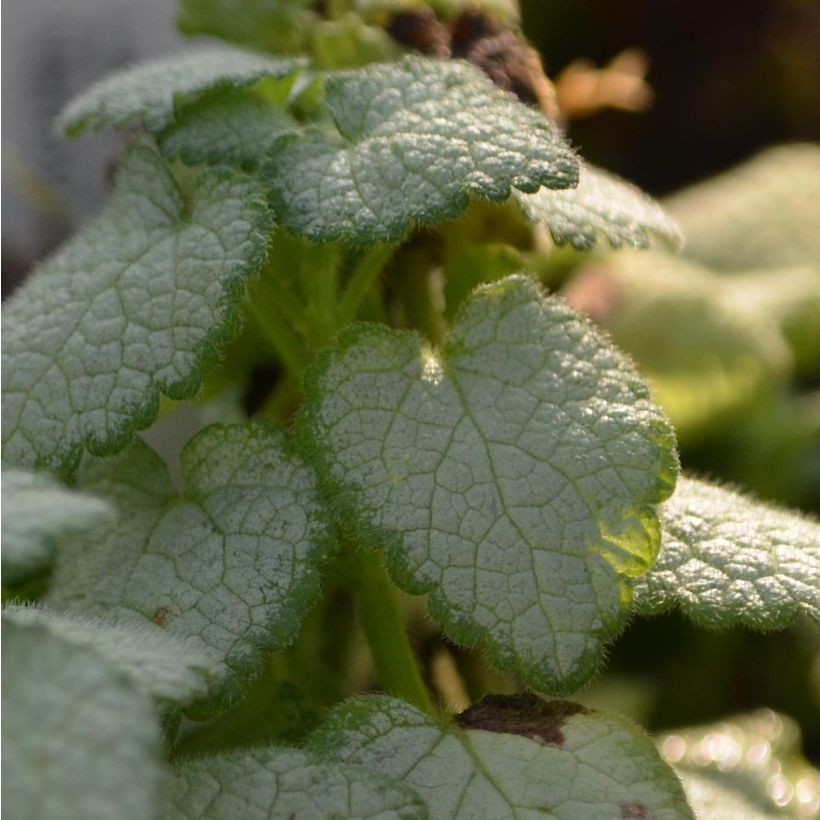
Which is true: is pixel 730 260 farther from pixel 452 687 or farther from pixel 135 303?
pixel 135 303

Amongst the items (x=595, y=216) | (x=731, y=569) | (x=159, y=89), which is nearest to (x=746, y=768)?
(x=731, y=569)

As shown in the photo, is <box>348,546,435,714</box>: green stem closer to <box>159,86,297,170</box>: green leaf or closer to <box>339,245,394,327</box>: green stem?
<box>339,245,394,327</box>: green stem

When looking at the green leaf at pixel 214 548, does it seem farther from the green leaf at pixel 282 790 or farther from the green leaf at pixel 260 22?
the green leaf at pixel 260 22

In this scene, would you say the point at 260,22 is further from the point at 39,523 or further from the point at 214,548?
the point at 39,523

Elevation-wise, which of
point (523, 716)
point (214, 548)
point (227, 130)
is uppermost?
point (227, 130)

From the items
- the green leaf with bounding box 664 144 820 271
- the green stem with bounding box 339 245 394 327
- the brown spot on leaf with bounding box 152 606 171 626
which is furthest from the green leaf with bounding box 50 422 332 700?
the green leaf with bounding box 664 144 820 271

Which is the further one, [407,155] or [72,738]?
[407,155]

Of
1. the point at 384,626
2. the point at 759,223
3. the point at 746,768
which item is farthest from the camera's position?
the point at 759,223
